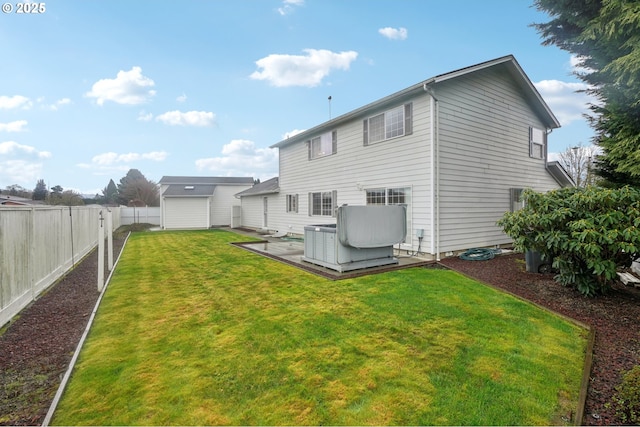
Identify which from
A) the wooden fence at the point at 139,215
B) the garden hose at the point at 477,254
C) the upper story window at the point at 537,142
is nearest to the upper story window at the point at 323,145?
the garden hose at the point at 477,254

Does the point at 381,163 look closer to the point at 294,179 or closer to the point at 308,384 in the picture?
the point at 294,179

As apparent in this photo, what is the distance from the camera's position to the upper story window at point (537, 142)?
11203mm

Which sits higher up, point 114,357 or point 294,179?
point 294,179

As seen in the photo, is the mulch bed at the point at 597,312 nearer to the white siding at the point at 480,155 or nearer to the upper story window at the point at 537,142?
the white siding at the point at 480,155

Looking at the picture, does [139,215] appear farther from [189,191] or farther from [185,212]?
[189,191]

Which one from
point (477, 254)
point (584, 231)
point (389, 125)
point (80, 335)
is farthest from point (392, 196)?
point (80, 335)

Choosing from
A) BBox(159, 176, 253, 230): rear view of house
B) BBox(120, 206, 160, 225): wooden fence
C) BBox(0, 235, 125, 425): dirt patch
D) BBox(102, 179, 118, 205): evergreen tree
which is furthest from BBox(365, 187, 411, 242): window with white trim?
BBox(102, 179, 118, 205): evergreen tree

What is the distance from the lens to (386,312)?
4.55 metres

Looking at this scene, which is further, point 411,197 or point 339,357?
point 411,197

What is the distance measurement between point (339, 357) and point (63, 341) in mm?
3458

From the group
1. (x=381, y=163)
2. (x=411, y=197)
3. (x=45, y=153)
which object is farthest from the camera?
(x=45, y=153)

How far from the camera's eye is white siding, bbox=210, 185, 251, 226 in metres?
25.0

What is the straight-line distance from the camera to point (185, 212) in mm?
22625

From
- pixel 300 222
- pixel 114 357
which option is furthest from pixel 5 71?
pixel 300 222
